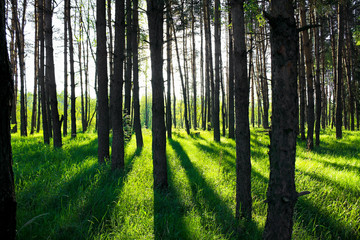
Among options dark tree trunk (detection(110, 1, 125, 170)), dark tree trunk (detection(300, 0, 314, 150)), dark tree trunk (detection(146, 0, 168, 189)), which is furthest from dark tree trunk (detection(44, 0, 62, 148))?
dark tree trunk (detection(300, 0, 314, 150))

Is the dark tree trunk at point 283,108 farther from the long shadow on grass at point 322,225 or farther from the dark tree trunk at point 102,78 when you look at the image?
the dark tree trunk at point 102,78

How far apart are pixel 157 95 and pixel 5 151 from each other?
2.75m

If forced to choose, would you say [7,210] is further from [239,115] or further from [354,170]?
[354,170]

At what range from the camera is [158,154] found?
404cm

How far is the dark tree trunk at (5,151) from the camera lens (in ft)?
4.60

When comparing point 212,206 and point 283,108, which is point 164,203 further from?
point 283,108

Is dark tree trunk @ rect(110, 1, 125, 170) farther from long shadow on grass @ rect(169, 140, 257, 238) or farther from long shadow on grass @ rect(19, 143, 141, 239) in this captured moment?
long shadow on grass @ rect(169, 140, 257, 238)

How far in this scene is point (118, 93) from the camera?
5.24m

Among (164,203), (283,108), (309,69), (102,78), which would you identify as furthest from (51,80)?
(309,69)

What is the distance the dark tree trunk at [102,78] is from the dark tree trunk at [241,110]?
3.60 meters

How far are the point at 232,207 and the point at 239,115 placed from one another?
1554 millimetres

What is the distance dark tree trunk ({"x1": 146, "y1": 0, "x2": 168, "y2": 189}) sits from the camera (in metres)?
3.94

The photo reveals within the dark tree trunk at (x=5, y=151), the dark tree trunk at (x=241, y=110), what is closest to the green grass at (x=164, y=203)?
the dark tree trunk at (x=241, y=110)

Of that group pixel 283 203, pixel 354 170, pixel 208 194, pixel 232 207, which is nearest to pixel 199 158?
pixel 208 194
